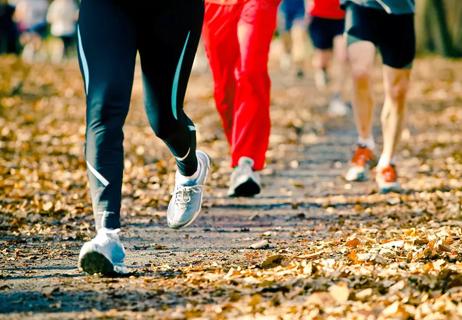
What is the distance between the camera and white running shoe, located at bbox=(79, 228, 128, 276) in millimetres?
5324

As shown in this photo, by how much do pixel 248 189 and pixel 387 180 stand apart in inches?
49.0

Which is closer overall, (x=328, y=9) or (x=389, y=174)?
(x=389, y=174)

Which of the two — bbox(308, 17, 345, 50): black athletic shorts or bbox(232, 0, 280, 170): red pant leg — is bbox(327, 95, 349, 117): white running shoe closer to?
bbox(308, 17, 345, 50): black athletic shorts

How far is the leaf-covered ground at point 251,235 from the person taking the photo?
15.8ft

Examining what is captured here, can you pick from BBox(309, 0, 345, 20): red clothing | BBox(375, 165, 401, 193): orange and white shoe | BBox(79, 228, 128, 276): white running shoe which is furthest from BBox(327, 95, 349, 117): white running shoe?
BBox(79, 228, 128, 276): white running shoe

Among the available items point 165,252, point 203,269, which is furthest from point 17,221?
point 203,269

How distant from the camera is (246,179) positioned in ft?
26.8

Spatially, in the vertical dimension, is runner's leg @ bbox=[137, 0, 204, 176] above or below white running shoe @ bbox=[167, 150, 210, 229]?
above

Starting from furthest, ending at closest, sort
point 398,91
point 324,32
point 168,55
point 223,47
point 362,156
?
point 324,32 → point 362,156 → point 398,91 → point 223,47 → point 168,55

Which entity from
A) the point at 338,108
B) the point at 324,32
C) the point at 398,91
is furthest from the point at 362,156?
the point at 324,32

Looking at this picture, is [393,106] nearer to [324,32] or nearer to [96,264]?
[96,264]

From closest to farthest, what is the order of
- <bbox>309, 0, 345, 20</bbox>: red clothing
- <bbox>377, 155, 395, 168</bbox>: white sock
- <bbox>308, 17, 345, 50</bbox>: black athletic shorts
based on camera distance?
<bbox>377, 155, 395, 168</bbox>: white sock < <bbox>309, 0, 345, 20</bbox>: red clothing < <bbox>308, 17, 345, 50</bbox>: black athletic shorts

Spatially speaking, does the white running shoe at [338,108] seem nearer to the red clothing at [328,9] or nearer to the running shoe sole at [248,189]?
the red clothing at [328,9]

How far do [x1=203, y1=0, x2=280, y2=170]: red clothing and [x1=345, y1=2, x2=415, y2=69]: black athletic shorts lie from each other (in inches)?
36.2
